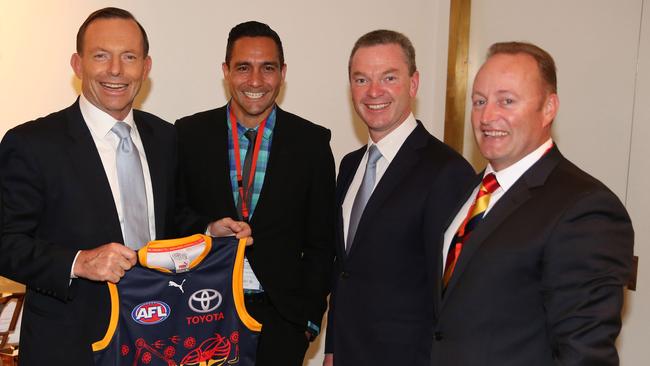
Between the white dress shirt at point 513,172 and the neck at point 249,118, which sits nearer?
the white dress shirt at point 513,172

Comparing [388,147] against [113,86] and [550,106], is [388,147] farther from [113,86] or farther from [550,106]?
[113,86]

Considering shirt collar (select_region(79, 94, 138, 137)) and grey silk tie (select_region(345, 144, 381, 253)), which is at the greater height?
shirt collar (select_region(79, 94, 138, 137))

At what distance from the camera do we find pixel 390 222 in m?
2.57

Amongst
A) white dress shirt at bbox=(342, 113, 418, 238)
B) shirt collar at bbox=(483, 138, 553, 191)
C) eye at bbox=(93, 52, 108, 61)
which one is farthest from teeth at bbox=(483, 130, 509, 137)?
eye at bbox=(93, 52, 108, 61)

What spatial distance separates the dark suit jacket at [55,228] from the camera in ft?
7.89

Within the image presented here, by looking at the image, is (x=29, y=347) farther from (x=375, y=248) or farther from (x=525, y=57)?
(x=525, y=57)

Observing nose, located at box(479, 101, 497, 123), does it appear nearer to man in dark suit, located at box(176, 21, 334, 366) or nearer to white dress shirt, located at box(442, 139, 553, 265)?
white dress shirt, located at box(442, 139, 553, 265)

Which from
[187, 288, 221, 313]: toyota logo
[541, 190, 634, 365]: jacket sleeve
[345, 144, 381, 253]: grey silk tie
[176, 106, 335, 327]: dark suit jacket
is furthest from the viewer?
[176, 106, 335, 327]: dark suit jacket

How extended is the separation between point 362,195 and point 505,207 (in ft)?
2.76

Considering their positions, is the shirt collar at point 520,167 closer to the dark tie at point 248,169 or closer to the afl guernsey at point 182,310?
the afl guernsey at point 182,310

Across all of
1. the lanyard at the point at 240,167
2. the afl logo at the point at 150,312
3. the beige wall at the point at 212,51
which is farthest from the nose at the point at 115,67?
the beige wall at the point at 212,51

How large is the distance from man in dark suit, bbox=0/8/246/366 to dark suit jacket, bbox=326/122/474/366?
613mm

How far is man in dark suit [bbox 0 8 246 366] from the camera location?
240cm

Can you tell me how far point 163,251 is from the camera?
96.4 inches
